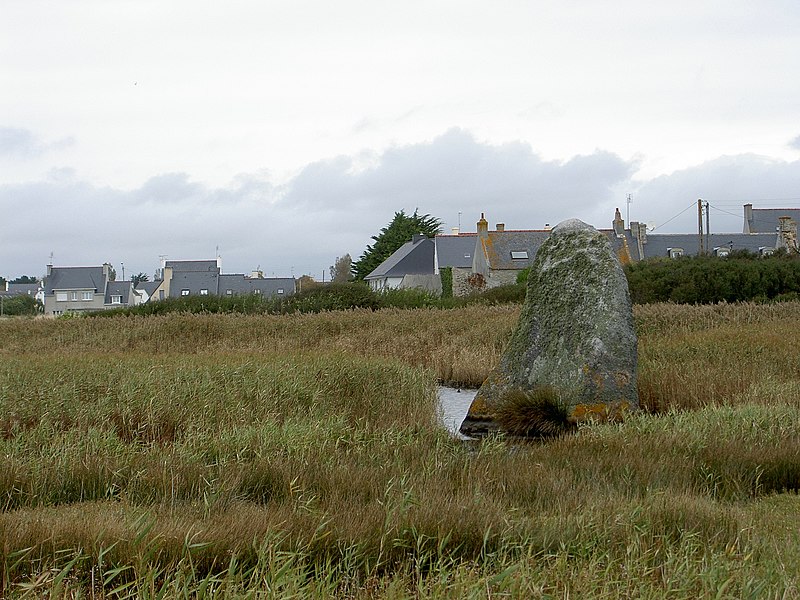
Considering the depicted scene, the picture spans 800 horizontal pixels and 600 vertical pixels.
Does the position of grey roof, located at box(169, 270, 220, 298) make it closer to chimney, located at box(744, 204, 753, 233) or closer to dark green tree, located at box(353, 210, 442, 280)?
dark green tree, located at box(353, 210, 442, 280)

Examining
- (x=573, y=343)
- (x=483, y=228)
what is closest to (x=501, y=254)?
(x=483, y=228)

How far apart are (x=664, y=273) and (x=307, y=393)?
18335mm

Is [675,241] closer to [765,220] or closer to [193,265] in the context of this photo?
[765,220]

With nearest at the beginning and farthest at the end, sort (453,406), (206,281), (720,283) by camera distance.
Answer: (453,406)
(720,283)
(206,281)

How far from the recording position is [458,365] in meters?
14.5

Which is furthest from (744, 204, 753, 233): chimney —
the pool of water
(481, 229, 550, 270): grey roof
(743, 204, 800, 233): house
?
the pool of water

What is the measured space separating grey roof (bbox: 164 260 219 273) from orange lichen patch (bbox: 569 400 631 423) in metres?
63.8

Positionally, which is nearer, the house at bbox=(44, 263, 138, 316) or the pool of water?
the pool of water

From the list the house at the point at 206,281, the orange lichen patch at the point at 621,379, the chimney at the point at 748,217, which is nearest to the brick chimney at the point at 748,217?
the chimney at the point at 748,217

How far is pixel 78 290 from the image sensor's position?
6844 cm

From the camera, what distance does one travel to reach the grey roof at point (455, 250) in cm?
5350

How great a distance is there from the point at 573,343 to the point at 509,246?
39381 millimetres

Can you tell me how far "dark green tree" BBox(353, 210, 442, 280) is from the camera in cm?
6650

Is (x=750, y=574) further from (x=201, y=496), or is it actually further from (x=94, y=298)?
(x=94, y=298)
